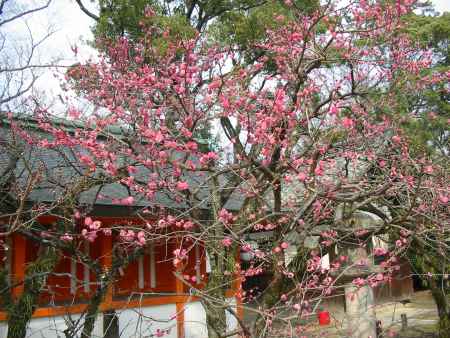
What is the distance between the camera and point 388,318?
49.0 ft

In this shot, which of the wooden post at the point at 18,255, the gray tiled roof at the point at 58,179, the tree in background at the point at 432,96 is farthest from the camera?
the tree in background at the point at 432,96

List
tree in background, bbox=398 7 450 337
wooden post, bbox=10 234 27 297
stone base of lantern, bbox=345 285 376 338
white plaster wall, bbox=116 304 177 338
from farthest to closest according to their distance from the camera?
1. tree in background, bbox=398 7 450 337
2. white plaster wall, bbox=116 304 177 338
3. stone base of lantern, bbox=345 285 376 338
4. wooden post, bbox=10 234 27 297

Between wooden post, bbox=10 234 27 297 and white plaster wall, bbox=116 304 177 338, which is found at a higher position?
wooden post, bbox=10 234 27 297

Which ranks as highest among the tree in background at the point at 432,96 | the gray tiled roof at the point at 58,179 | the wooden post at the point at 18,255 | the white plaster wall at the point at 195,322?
the tree in background at the point at 432,96

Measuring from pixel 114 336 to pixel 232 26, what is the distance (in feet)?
24.2

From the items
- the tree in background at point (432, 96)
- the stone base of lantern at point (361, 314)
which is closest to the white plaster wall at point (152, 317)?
the stone base of lantern at point (361, 314)

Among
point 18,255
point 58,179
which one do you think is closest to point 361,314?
point 58,179

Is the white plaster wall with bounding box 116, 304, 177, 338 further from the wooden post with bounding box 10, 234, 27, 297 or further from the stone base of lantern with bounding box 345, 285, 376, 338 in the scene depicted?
the stone base of lantern with bounding box 345, 285, 376, 338

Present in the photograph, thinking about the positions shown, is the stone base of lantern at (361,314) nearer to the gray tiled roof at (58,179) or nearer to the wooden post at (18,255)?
the gray tiled roof at (58,179)

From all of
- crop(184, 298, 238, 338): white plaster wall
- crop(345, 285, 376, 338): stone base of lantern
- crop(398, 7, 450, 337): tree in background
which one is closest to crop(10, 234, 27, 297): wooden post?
crop(184, 298, 238, 338): white plaster wall

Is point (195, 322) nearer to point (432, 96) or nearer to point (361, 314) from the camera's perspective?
point (361, 314)

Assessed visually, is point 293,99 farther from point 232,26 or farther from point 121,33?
point 121,33

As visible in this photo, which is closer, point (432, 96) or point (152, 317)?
point (152, 317)

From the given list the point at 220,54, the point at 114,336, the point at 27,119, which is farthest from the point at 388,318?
the point at 27,119
